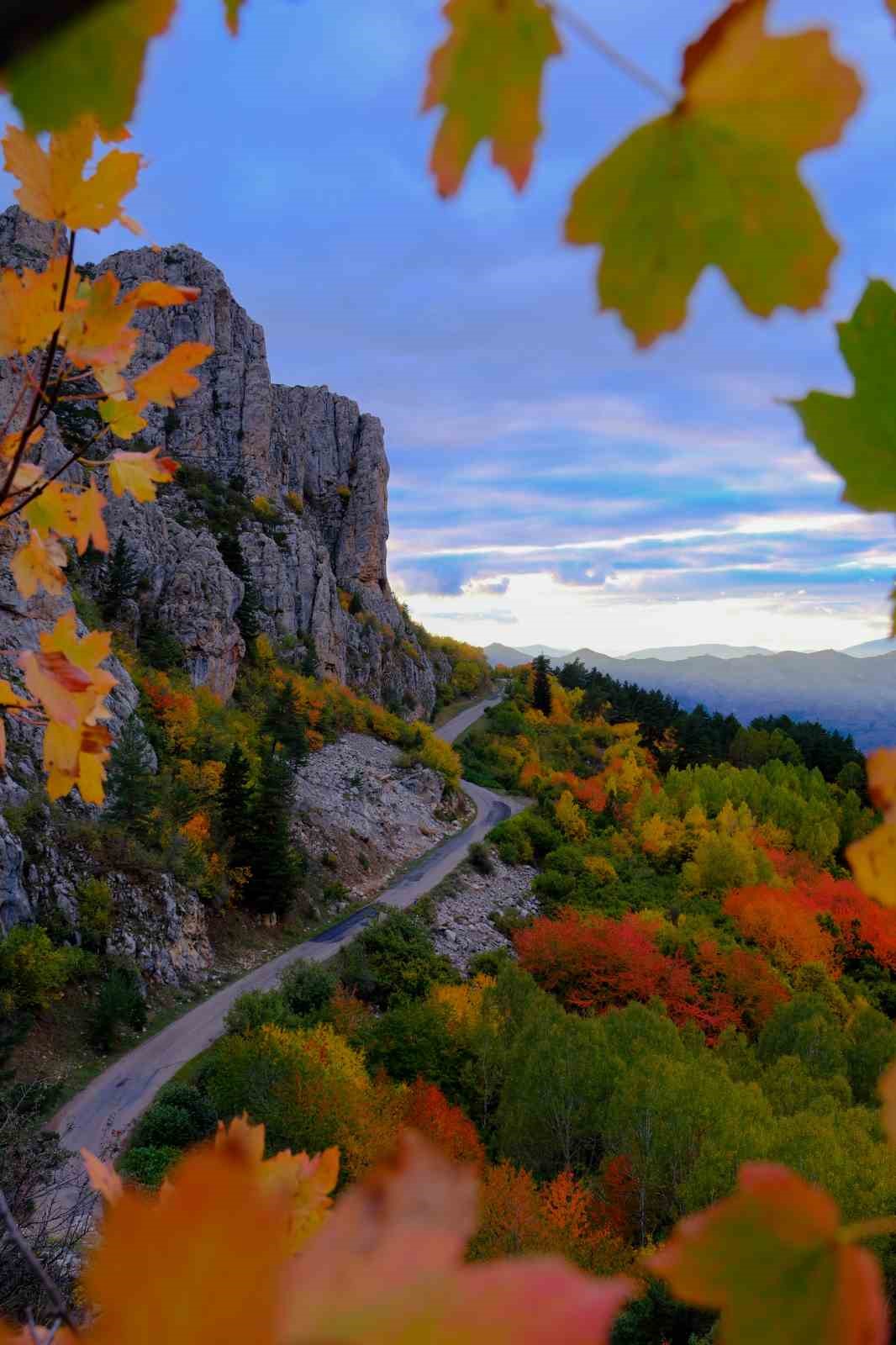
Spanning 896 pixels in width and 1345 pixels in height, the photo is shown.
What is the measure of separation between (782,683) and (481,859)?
508ft

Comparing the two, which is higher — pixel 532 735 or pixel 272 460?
pixel 272 460

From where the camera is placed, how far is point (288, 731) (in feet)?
72.2

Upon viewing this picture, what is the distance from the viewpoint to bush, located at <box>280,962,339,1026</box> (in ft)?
40.0

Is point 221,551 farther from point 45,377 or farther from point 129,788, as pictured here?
point 45,377

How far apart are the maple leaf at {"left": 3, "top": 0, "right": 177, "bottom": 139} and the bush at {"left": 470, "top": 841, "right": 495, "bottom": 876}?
21442mm

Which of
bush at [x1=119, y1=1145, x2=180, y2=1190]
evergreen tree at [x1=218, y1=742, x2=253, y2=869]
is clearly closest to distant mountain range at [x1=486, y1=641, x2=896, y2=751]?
evergreen tree at [x1=218, y1=742, x2=253, y2=869]

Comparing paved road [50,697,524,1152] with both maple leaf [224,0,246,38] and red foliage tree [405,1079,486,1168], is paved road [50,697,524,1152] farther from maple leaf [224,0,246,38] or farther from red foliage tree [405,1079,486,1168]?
maple leaf [224,0,246,38]

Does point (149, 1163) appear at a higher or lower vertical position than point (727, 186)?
lower

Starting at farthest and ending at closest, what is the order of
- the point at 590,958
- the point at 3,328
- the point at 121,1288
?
the point at 590,958 → the point at 3,328 → the point at 121,1288

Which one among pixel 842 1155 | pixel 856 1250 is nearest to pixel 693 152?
pixel 856 1250

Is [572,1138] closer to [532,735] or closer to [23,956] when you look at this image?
[23,956]

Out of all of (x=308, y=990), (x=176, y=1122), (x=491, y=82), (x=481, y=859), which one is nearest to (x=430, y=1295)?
(x=491, y=82)

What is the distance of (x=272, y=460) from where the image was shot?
3669 cm

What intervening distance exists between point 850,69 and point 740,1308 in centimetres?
65
